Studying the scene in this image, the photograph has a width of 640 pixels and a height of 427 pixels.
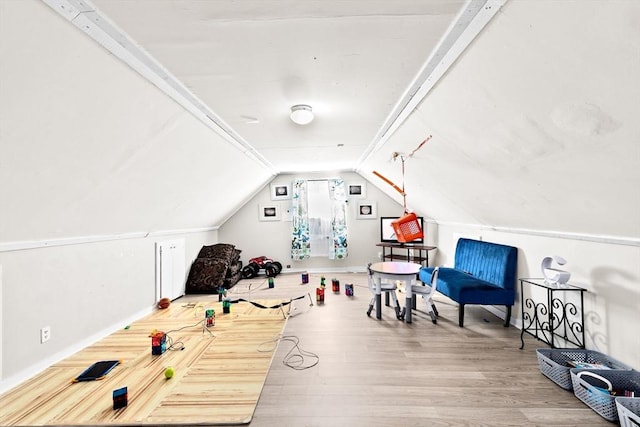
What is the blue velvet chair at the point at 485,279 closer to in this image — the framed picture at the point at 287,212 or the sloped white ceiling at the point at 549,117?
the sloped white ceiling at the point at 549,117

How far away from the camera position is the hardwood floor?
5.92ft

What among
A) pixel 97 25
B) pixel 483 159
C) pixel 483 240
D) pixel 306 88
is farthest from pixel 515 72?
pixel 483 240

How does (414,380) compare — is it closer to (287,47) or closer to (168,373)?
(168,373)

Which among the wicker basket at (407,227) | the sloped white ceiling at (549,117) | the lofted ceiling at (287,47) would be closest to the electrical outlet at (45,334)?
the lofted ceiling at (287,47)

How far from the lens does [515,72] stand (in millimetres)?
1448

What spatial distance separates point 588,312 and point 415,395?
Result: 5.46 feet

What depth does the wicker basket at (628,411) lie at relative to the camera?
1.55m

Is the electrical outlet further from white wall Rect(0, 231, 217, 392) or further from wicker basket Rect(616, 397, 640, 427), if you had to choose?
wicker basket Rect(616, 397, 640, 427)

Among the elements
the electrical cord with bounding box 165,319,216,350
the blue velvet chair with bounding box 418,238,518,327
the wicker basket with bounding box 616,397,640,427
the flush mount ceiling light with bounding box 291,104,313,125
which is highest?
the flush mount ceiling light with bounding box 291,104,313,125

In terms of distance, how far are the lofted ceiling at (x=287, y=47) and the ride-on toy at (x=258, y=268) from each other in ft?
12.8

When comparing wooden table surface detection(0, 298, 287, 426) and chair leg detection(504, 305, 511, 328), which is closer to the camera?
wooden table surface detection(0, 298, 287, 426)

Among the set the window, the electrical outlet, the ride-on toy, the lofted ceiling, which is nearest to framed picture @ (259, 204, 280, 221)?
the window

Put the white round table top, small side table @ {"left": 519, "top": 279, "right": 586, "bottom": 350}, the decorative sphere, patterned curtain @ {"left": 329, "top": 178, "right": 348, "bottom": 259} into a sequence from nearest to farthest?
the decorative sphere
small side table @ {"left": 519, "top": 279, "right": 586, "bottom": 350}
the white round table top
patterned curtain @ {"left": 329, "top": 178, "right": 348, "bottom": 259}

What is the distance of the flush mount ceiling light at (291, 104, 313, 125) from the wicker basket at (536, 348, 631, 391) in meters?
2.75
